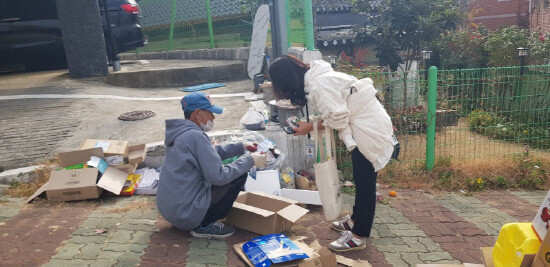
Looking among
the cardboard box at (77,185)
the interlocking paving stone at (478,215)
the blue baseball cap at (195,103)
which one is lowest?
the interlocking paving stone at (478,215)

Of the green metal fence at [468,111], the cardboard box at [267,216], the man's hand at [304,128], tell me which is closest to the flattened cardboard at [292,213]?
the cardboard box at [267,216]

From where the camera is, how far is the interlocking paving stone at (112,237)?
120 inches

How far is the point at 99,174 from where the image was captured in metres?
4.34

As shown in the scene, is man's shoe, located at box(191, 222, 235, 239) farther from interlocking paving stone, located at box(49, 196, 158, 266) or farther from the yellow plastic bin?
the yellow plastic bin

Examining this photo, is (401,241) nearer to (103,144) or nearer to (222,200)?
(222,200)

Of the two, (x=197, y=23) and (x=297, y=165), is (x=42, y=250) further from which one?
(x=197, y=23)

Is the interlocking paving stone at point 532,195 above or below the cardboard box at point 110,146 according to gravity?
below

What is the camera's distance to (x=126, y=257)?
308 cm

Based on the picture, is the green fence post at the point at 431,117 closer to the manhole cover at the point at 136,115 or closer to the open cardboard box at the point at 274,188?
the open cardboard box at the point at 274,188

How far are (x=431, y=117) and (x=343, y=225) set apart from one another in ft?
7.16

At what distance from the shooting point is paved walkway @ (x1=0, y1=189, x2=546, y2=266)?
3.10 m

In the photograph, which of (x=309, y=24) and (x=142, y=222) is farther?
(x=309, y=24)

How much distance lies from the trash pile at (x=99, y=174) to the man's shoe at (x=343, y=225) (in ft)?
6.28

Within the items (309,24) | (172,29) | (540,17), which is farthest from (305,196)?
(540,17)
